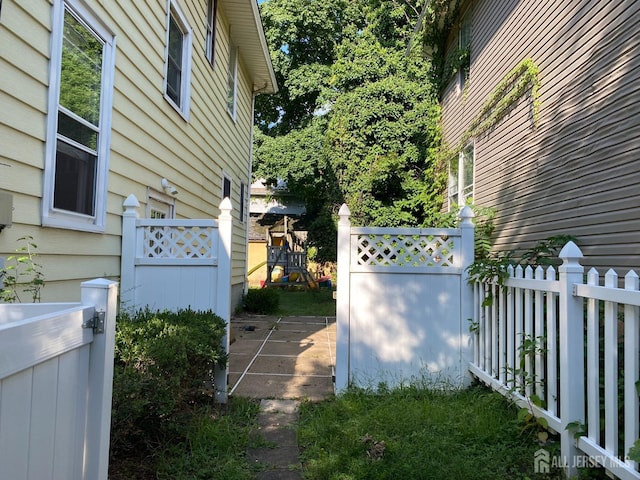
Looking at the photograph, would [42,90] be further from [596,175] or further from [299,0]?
[299,0]

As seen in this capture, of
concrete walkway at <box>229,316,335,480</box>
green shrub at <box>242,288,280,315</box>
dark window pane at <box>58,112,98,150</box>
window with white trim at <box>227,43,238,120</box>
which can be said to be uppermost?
window with white trim at <box>227,43,238,120</box>

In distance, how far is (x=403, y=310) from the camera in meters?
4.18

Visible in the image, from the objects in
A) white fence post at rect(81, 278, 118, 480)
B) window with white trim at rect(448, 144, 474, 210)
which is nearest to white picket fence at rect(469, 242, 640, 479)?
white fence post at rect(81, 278, 118, 480)

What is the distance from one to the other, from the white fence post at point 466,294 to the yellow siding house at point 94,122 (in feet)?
11.0

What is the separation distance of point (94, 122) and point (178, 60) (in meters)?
2.70

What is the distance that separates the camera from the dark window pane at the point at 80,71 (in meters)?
3.26

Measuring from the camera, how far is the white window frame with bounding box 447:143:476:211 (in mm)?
8172

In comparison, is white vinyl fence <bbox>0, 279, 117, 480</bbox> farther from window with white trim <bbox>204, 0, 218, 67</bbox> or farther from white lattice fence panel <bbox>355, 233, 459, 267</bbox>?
window with white trim <bbox>204, 0, 218, 67</bbox>

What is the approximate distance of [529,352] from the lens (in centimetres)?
291

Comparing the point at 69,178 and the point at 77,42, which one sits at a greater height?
the point at 77,42

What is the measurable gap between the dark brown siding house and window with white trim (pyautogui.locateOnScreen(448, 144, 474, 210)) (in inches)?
3.9

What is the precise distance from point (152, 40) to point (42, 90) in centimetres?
234

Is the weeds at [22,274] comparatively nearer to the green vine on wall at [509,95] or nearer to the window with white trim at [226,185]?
the green vine on wall at [509,95]

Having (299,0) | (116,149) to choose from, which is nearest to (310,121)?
(299,0)
